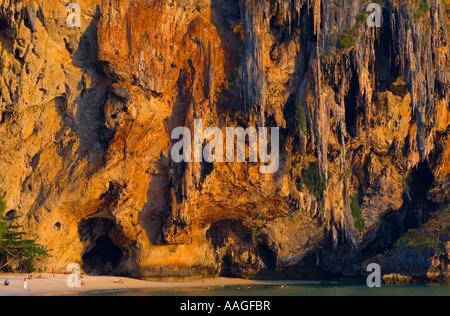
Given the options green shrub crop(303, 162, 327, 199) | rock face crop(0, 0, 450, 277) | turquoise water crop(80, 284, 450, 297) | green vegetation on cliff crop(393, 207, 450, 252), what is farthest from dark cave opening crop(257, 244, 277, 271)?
green vegetation on cliff crop(393, 207, 450, 252)

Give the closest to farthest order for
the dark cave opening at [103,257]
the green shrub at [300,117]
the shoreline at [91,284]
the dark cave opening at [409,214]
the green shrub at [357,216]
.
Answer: the shoreline at [91,284] < the green shrub at [300,117] < the dark cave opening at [103,257] < the green shrub at [357,216] < the dark cave opening at [409,214]

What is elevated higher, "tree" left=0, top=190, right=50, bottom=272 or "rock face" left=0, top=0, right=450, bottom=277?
"rock face" left=0, top=0, right=450, bottom=277

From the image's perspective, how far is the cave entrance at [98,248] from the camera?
4406cm

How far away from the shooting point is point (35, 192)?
41.1 metres

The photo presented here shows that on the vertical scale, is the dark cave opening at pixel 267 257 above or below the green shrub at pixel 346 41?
below

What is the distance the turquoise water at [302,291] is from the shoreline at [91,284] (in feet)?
4.98

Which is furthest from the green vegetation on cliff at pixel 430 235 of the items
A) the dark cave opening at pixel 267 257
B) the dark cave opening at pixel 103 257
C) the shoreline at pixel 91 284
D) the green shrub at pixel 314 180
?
the dark cave opening at pixel 103 257

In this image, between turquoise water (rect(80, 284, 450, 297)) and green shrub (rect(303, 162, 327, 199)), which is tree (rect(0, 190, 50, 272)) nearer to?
turquoise water (rect(80, 284, 450, 297))

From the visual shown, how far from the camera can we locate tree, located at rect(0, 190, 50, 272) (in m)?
38.1

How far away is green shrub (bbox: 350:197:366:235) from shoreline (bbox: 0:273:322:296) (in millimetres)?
4968

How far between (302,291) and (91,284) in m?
12.7

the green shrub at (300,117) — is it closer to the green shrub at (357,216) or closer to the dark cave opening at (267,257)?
the green shrub at (357,216)

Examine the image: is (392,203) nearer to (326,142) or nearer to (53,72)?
(326,142)
